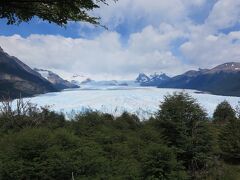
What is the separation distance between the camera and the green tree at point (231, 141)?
5812 cm

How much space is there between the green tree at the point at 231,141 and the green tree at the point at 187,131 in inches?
407

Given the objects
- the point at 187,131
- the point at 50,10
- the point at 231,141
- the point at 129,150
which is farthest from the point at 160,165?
the point at 231,141

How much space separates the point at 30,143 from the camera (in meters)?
33.5

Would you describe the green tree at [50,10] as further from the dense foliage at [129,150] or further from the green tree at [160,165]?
the green tree at [160,165]

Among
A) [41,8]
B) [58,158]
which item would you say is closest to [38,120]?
[58,158]

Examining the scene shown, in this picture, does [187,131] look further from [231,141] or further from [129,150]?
[231,141]

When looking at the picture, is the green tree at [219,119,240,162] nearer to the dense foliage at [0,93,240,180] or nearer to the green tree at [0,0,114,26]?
the dense foliage at [0,93,240,180]

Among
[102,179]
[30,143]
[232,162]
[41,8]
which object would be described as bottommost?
[232,162]

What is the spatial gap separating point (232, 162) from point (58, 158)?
109 ft

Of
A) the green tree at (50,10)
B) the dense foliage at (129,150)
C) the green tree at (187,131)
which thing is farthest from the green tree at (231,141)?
the green tree at (50,10)

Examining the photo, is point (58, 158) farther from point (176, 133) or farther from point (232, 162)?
point (232, 162)

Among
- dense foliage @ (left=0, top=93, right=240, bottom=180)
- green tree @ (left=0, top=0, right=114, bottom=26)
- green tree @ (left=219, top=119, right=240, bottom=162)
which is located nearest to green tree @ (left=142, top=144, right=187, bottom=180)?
dense foliage @ (left=0, top=93, right=240, bottom=180)

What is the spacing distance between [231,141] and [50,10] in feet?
175

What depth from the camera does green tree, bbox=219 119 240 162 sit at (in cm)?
5812
